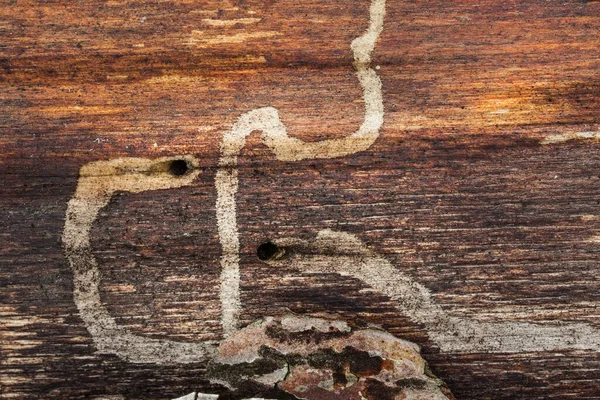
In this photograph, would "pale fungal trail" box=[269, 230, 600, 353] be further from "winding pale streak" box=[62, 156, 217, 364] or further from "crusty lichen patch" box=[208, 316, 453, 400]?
"winding pale streak" box=[62, 156, 217, 364]

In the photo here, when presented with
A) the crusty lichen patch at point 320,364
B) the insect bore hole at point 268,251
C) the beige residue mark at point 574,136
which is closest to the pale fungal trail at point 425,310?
the insect bore hole at point 268,251

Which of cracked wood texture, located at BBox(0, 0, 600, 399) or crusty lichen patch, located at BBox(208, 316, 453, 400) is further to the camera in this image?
cracked wood texture, located at BBox(0, 0, 600, 399)

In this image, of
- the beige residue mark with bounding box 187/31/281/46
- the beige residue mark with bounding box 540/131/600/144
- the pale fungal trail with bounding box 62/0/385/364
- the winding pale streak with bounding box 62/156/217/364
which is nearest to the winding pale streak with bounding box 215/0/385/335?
the pale fungal trail with bounding box 62/0/385/364

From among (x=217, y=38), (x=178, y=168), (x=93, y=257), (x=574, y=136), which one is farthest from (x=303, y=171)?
(x=574, y=136)

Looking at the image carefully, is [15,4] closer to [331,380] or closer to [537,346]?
[331,380]

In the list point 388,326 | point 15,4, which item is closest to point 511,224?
point 388,326

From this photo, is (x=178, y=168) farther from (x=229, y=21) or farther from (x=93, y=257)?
(x=229, y=21)

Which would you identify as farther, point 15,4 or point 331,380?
point 15,4
